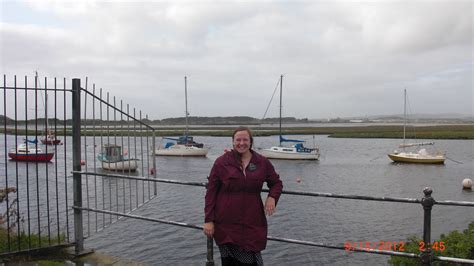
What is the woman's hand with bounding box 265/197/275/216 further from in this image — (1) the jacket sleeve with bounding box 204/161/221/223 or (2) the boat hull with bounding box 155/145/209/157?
(2) the boat hull with bounding box 155/145/209/157

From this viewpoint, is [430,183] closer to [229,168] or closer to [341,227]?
[341,227]

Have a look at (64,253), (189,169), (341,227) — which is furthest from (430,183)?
(64,253)

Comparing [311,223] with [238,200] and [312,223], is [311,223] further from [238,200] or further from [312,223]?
[238,200]

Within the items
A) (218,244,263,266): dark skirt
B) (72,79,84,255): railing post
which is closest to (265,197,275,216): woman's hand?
(218,244,263,266): dark skirt

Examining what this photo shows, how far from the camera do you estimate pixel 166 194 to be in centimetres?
2656

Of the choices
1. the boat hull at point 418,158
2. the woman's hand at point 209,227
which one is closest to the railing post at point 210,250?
the woman's hand at point 209,227

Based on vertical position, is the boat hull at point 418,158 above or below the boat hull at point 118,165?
below

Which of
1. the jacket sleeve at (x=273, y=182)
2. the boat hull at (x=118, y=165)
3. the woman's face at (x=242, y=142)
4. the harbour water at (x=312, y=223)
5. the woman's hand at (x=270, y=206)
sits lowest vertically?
the harbour water at (x=312, y=223)

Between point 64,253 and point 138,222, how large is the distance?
44.0 ft

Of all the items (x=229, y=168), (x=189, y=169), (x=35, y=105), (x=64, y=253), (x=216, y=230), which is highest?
(x=35, y=105)

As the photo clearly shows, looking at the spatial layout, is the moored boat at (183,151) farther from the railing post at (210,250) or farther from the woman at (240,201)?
the woman at (240,201)

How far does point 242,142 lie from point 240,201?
21.7 inches

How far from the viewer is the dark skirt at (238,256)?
421 centimetres

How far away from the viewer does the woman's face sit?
4.16 metres
